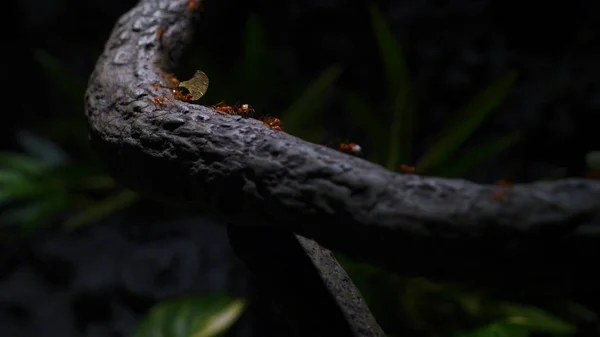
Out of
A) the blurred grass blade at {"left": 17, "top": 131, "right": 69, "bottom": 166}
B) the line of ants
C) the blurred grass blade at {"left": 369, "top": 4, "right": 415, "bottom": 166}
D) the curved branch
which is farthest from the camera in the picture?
the blurred grass blade at {"left": 17, "top": 131, "right": 69, "bottom": 166}

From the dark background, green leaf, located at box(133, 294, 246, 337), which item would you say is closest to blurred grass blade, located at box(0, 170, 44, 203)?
the dark background

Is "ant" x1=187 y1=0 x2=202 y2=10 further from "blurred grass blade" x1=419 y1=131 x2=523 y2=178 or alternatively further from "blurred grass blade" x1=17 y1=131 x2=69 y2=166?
"blurred grass blade" x1=17 y1=131 x2=69 y2=166

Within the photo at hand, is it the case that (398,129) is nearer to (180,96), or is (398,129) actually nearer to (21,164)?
(180,96)

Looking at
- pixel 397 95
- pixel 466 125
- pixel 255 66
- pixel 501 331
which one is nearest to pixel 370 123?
pixel 397 95

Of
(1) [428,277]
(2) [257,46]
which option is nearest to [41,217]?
(2) [257,46]

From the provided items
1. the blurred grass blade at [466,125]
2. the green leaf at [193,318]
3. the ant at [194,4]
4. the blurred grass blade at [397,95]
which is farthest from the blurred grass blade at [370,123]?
the ant at [194,4]

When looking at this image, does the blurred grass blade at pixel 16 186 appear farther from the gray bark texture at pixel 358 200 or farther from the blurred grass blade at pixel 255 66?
the gray bark texture at pixel 358 200

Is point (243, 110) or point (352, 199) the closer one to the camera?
point (352, 199)

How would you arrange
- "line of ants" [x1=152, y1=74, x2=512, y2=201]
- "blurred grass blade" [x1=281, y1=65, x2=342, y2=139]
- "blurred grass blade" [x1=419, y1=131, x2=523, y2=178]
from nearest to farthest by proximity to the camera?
"line of ants" [x1=152, y1=74, x2=512, y2=201], "blurred grass blade" [x1=419, y1=131, x2=523, y2=178], "blurred grass blade" [x1=281, y1=65, x2=342, y2=139]
